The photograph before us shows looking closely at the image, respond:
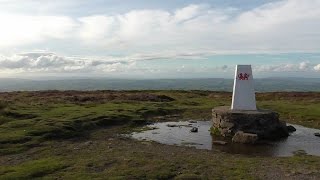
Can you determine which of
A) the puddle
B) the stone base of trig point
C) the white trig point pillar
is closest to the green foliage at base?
the stone base of trig point

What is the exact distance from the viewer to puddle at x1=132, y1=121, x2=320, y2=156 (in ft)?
108

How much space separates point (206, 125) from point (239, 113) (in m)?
7.20

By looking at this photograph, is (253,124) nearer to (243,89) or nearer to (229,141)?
(229,141)

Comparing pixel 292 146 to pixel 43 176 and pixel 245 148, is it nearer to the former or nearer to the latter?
pixel 245 148

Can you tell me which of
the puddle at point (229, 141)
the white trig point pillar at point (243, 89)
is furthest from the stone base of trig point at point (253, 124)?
the white trig point pillar at point (243, 89)

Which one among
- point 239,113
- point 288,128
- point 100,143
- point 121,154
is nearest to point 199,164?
point 121,154

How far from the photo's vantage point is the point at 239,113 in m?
40.0

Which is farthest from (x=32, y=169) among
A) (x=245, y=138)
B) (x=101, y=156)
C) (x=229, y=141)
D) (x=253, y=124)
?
(x=253, y=124)

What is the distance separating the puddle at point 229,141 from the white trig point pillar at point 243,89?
4.77m

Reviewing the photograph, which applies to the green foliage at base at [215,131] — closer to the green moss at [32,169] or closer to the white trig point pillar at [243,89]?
the white trig point pillar at [243,89]

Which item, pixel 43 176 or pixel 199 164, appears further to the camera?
pixel 199 164

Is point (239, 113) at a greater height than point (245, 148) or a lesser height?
greater

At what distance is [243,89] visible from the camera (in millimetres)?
42094

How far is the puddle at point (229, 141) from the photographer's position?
1298 inches
